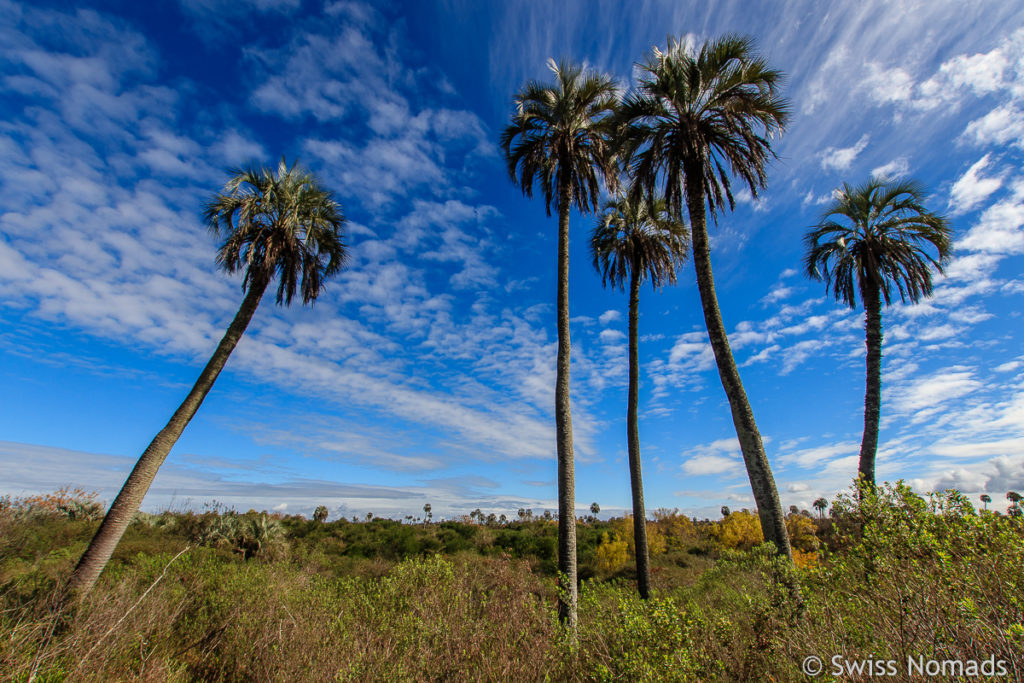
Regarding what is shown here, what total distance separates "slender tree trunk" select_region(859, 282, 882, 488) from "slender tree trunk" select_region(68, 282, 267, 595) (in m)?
18.3

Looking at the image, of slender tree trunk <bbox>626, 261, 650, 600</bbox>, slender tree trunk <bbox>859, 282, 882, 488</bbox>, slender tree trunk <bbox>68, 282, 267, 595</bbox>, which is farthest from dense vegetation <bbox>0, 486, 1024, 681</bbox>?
slender tree trunk <bbox>859, 282, 882, 488</bbox>

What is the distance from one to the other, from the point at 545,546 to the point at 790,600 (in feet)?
60.5

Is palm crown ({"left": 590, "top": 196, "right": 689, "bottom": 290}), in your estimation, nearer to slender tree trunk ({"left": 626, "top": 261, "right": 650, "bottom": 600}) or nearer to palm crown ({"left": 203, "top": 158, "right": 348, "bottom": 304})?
slender tree trunk ({"left": 626, "top": 261, "right": 650, "bottom": 600})

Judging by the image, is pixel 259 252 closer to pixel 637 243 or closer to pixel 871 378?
pixel 637 243

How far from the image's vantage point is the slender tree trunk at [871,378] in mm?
11786

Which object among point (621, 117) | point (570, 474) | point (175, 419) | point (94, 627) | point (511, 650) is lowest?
point (94, 627)

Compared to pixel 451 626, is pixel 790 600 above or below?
above

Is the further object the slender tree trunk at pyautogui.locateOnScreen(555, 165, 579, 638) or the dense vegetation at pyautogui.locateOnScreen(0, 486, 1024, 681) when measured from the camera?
the slender tree trunk at pyautogui.locateOnScreen(555, 165, 579, 638)

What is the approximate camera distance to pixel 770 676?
397 centimetres

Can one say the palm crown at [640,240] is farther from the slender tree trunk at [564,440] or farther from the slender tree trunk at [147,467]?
A: the slender tree trunk at [147,467]

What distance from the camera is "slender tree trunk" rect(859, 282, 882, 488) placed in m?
11.8

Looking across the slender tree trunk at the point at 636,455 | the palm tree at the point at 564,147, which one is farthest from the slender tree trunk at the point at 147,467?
the slender tree trunk at the point at 636,455

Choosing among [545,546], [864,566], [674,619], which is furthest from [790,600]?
[545,546]

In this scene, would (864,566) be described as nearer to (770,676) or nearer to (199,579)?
(770,676)
